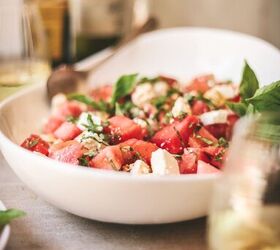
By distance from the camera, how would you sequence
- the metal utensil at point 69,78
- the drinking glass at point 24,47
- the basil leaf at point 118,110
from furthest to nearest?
the drinking glass at point 24,47 < the metal utensil at point 69,78 < the basil leaf at point 118,110

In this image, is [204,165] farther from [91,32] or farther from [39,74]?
[91,32]

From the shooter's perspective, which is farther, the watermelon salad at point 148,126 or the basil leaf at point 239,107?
the basil leaf at point 239,107

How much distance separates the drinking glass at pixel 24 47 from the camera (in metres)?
1.64

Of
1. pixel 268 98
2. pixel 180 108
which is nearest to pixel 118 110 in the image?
pixel 180 108

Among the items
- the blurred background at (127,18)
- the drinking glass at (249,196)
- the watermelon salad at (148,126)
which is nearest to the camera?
the drinking glass at (249,196)

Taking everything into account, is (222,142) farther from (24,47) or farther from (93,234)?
(24,47)

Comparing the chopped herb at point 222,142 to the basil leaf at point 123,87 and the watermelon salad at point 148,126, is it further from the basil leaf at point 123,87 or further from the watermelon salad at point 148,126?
the basil leaf at point 123,87

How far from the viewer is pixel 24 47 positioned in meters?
1.67

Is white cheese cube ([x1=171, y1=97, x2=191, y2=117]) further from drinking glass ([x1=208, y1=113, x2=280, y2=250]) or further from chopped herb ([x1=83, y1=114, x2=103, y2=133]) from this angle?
drinking glass ([x1=208, y1=113, x2=280, y2=250])

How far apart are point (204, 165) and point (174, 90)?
0.42 metres

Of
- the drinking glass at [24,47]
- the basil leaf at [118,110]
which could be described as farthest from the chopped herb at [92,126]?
the drinking glass at [24,47]

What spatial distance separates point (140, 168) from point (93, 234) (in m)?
0.12

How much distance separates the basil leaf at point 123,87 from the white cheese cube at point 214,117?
20 cm

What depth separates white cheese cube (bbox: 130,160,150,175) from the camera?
91 cm
